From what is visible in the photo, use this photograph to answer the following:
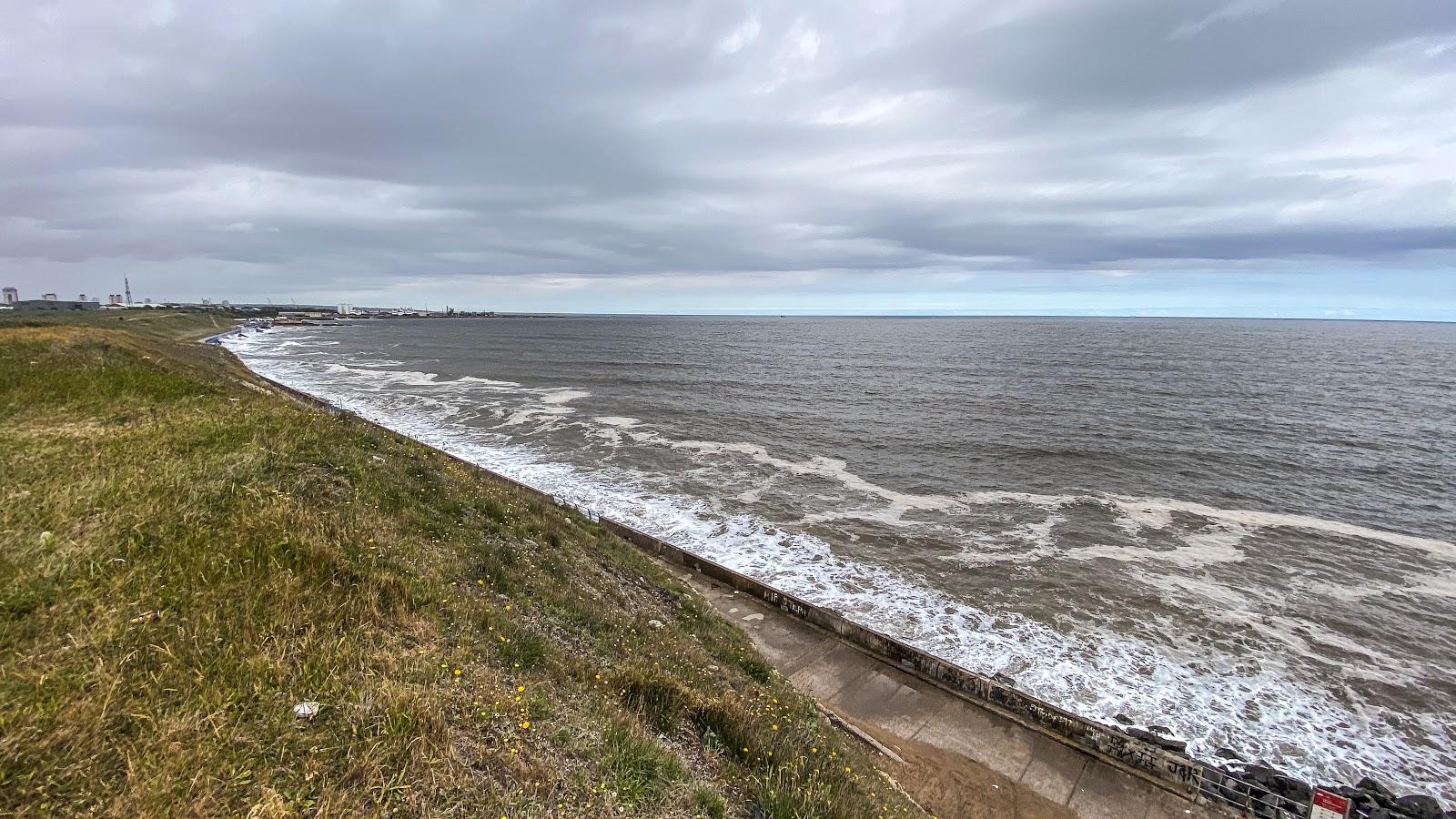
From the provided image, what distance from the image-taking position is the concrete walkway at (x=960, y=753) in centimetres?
1155

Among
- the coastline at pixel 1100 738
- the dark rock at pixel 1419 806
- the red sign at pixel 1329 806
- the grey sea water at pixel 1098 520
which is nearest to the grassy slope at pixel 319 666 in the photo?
the coastline at pixel 1100 738

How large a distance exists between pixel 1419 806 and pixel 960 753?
8.94 metres

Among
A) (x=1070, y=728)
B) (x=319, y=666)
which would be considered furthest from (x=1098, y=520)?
(x=319, y=666)

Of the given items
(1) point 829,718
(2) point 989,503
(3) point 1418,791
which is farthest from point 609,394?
(3) point 1418,791

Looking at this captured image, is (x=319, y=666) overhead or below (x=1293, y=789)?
overhead

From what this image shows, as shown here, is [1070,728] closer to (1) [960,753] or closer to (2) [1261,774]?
(1) [960,753]

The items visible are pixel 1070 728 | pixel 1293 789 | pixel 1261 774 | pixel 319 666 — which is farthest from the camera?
pixel 1070 728

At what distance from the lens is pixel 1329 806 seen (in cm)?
1091

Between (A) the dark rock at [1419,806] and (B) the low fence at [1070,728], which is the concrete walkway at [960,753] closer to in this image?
(B) the low fence at [1070,728]

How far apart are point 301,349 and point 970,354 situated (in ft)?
415

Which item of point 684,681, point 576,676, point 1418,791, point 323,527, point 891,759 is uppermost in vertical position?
point 323,527

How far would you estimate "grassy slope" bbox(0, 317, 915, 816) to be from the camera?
499cm

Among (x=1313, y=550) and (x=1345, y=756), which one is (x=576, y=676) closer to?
(x=1345, y=756)

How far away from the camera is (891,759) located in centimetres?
1211
